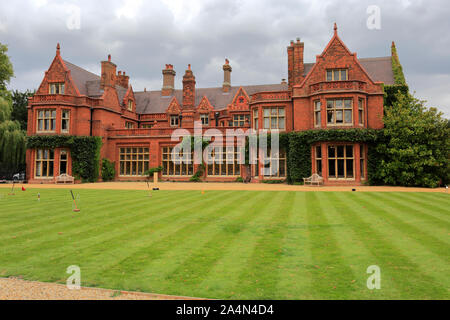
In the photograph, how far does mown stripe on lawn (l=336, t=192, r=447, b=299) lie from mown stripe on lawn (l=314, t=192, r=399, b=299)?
0.13 metres

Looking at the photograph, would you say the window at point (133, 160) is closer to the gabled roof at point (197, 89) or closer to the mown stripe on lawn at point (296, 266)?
the gabled roof at point (197, 89)

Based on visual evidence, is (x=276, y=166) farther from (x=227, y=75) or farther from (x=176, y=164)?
(x=227, y=75)

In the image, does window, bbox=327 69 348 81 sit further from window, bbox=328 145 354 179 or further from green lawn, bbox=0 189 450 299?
green lawn, bbox=0 189 450 299

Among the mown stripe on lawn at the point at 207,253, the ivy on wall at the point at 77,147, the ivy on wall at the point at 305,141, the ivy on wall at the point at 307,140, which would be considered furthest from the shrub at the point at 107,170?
the mown stripe on lawn at the point at 207,253

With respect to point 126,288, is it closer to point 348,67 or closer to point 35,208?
point 35,208

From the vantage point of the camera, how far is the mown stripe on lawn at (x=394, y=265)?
13.7ft

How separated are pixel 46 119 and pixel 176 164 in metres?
13.5

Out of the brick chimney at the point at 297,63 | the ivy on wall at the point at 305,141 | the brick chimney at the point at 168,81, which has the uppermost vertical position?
the brick chimney at the point at 168,81

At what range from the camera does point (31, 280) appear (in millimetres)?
4652

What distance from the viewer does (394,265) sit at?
17.0 ft

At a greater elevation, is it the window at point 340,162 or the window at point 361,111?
the window at point 361,111

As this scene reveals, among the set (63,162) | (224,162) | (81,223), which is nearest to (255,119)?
(224,162)

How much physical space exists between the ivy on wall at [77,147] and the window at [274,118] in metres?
17.2
